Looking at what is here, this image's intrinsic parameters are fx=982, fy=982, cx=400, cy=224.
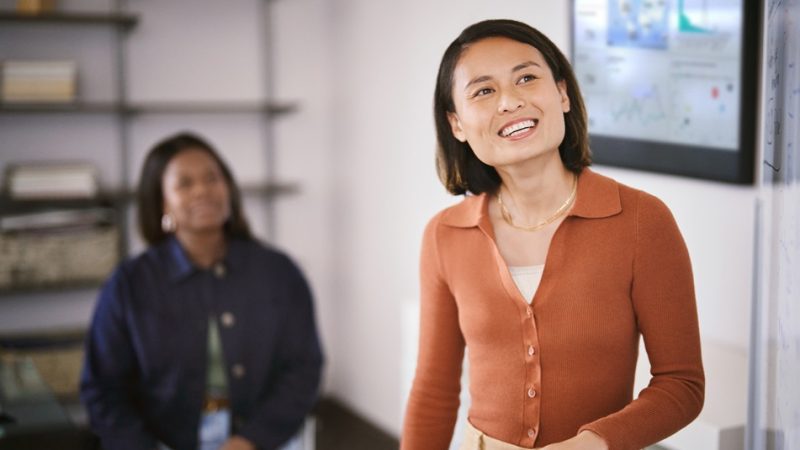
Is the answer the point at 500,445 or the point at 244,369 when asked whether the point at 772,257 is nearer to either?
the point at 500,445

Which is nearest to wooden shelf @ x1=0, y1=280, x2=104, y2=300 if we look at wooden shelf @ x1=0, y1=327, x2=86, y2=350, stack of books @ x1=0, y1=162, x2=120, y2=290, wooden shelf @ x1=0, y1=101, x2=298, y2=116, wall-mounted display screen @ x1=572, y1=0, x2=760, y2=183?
stack of books @ x1=0, y1=162, x2=120, y2=290

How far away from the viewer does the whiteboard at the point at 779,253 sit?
49.5 inches

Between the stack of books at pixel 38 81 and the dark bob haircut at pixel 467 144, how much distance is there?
2591 mm

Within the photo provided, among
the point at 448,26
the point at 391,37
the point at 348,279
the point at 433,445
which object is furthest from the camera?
the point at 348,279

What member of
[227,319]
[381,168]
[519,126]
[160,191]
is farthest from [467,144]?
[381,168]

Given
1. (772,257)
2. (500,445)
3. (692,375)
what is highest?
(772,257)

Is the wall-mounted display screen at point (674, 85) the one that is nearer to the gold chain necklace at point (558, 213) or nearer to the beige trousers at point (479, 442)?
the gold chain necklace at point (558, 213)

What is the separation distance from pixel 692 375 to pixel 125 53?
125 inches

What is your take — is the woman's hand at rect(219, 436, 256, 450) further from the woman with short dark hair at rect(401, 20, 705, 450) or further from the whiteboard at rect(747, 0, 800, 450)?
the whiteboard at rect(747, 0, 800, 450)

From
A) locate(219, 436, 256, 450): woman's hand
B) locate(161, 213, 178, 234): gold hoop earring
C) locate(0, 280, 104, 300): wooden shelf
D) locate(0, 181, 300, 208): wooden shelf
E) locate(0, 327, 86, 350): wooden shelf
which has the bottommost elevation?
locate(0, 327, 86, 350): wooden shelf

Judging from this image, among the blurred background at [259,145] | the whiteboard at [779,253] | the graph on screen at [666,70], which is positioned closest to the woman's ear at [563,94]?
the whiteboard at [779,253]

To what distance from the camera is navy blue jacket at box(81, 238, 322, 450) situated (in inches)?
93.4

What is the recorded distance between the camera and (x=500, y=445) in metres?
1.36

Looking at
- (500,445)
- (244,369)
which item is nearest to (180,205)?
(244,369)
